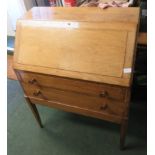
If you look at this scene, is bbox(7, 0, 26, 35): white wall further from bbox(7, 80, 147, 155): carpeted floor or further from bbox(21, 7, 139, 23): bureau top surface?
bbox(7, 80, 147, 155): carpeted floor

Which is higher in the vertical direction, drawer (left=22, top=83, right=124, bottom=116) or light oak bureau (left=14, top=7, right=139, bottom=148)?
light oak bureau (left=14, top=7, right=139, bottom=148)

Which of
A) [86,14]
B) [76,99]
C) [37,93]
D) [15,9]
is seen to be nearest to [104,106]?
[76,99]

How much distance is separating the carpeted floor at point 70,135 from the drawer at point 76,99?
42 cm

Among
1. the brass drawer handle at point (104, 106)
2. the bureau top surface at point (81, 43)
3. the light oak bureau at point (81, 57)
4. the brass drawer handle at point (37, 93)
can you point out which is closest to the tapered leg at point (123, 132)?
the light oak bureau at point (81, 57)

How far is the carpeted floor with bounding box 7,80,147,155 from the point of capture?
140cm

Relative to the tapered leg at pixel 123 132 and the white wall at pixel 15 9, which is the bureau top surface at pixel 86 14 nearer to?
the tapered leg at pixel 123 132

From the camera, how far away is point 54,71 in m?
1.04

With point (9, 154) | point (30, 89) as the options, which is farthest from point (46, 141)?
point (30, 89)

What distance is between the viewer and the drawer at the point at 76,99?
3.51 ft

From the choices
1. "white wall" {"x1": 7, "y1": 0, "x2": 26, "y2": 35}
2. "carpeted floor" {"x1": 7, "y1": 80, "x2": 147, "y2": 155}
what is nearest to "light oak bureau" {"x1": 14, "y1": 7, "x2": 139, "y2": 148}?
"carpeted floor" {"x1": 7, "y1": 80, "x2": 147, "y2": 155}

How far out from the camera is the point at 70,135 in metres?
1.53

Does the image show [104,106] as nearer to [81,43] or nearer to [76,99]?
[76,99]

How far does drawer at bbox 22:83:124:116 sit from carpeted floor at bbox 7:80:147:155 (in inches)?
16.7

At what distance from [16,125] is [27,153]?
1.05ft
